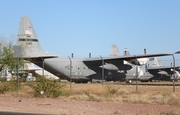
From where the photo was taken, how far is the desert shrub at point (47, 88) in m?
19.6

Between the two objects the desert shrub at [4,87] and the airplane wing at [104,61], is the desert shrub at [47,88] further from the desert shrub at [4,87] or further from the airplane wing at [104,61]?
the airplane wing at [104,61]

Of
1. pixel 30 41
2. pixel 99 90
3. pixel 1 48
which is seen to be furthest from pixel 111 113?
pixel 30 41

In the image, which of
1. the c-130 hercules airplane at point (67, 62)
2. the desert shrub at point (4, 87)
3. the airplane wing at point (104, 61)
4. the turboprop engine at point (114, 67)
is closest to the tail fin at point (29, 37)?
the c-130 hercules airplane at point (67, 62)

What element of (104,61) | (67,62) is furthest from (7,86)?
(104,61)

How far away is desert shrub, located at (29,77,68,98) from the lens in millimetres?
19578

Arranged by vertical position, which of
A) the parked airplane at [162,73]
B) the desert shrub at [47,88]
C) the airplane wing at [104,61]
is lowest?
the desert shrub at [47,88]

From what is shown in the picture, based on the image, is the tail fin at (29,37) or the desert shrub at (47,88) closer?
the desert shrub at (47,88)

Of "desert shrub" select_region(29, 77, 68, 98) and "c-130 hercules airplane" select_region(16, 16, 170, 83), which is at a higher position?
"c-130 hercules airplane" select_region(16, 16, 170, 83)

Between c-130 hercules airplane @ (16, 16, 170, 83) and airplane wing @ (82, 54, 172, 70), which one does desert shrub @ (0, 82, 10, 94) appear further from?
airplane wing @ (82, 54, 172, 70)

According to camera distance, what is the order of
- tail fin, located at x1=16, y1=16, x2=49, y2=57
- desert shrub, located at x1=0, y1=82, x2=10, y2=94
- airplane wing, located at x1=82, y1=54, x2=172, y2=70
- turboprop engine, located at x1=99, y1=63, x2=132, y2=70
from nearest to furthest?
desert shrub, located at x1=0, y1=82, x2=10, y2=94, tail fin, located at x1=16, y1=16, x2=49, y2=57, turboprop engine, located at x1=99, y1=63, x2=132, y2=70, airplane wing, located at x1=82, y1=54, x2=172, y2=70

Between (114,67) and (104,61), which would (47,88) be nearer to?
(114,67)

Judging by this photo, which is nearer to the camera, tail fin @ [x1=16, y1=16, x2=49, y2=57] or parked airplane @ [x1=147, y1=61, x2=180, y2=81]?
tail fin @ [x1=16, y1=16, x2=49, y2=57]

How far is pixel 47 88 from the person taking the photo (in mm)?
19641

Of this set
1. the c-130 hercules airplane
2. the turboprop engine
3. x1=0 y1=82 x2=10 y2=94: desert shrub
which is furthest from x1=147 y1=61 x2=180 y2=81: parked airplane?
x1=0 y1=82 x2=10 y2=94: desert shrub
